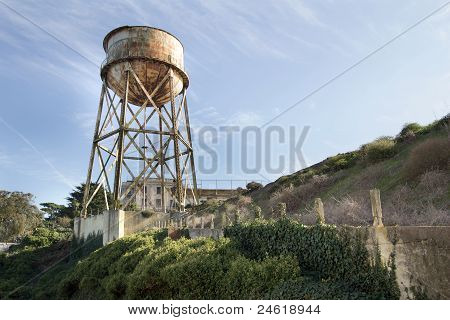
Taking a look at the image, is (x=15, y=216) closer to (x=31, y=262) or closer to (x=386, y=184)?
(x=31, y=262)

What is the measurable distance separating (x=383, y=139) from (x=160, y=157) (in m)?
16.1

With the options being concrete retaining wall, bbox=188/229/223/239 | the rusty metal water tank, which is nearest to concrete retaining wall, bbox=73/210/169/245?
concrete retaining wall, bbox=188/229/223/239

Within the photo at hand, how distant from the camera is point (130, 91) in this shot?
801 inches

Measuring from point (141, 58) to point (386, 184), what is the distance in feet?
46.0

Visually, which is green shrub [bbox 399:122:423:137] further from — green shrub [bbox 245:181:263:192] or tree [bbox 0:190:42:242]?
tree [bbox 0:190:42:242]

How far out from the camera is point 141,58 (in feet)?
61.3

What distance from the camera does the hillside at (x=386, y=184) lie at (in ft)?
36.4

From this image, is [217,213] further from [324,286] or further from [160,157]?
[324,286]

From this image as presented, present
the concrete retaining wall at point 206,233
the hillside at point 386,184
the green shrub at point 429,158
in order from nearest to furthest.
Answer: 1. the hillside at point 386,184
2. the concrete retaining wall at point 206,233
3. the green shrub at point 429,158

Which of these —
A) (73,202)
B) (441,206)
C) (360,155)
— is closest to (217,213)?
(360,155)

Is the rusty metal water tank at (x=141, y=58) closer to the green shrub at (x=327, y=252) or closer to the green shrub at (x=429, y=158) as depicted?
the green shrub at (x=327, y=252)

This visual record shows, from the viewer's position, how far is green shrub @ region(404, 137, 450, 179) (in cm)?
1548

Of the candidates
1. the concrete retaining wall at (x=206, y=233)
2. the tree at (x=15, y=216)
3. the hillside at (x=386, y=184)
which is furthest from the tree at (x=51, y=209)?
the concrete retaining wall at (x=206, y=233)

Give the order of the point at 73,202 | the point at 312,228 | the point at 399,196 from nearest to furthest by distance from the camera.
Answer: the point at 312,228
the point at 399,196
the point at 73,202
